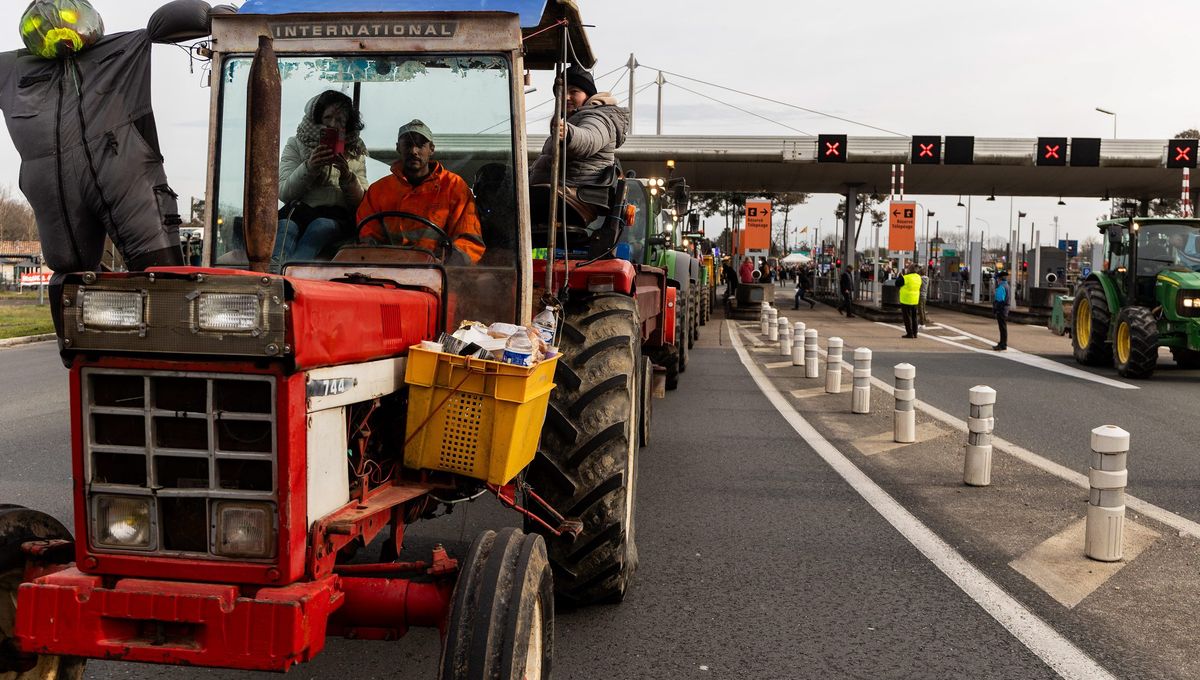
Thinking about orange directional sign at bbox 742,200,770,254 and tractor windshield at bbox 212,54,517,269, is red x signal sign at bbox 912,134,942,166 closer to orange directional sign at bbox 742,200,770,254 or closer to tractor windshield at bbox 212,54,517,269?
orange directional sign at bbox 742,200,770,254

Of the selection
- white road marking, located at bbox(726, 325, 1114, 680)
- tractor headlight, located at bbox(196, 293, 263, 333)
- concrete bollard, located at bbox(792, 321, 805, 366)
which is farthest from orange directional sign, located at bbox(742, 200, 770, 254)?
tractor headlight, located at bbox(196, 293, 263, 333)

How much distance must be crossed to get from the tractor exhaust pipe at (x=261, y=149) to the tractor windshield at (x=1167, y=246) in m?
18.1

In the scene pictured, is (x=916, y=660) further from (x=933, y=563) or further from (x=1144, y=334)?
(x=1144, y=334)

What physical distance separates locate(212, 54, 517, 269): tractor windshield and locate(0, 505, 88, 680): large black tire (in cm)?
142

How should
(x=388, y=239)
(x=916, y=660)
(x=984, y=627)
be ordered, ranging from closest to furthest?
(x=388, y=239) < (x=916, y=660) < (x=984, y=627)

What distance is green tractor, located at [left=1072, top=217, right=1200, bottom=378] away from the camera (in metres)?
16.8

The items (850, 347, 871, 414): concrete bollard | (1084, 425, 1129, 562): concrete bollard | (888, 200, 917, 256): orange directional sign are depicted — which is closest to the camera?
(1084, 425, 1129, 562): concrete bollard

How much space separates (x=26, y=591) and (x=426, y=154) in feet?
7.36

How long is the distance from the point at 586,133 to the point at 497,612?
8.94 feet

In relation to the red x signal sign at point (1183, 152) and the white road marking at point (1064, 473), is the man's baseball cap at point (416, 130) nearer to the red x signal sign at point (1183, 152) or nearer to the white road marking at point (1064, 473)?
the white road marking at point (1064, 473)

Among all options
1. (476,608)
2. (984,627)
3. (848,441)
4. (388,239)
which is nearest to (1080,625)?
(984,627)

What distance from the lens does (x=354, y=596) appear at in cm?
331

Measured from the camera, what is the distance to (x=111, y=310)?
286cm

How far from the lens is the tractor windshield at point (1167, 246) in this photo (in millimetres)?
18016
